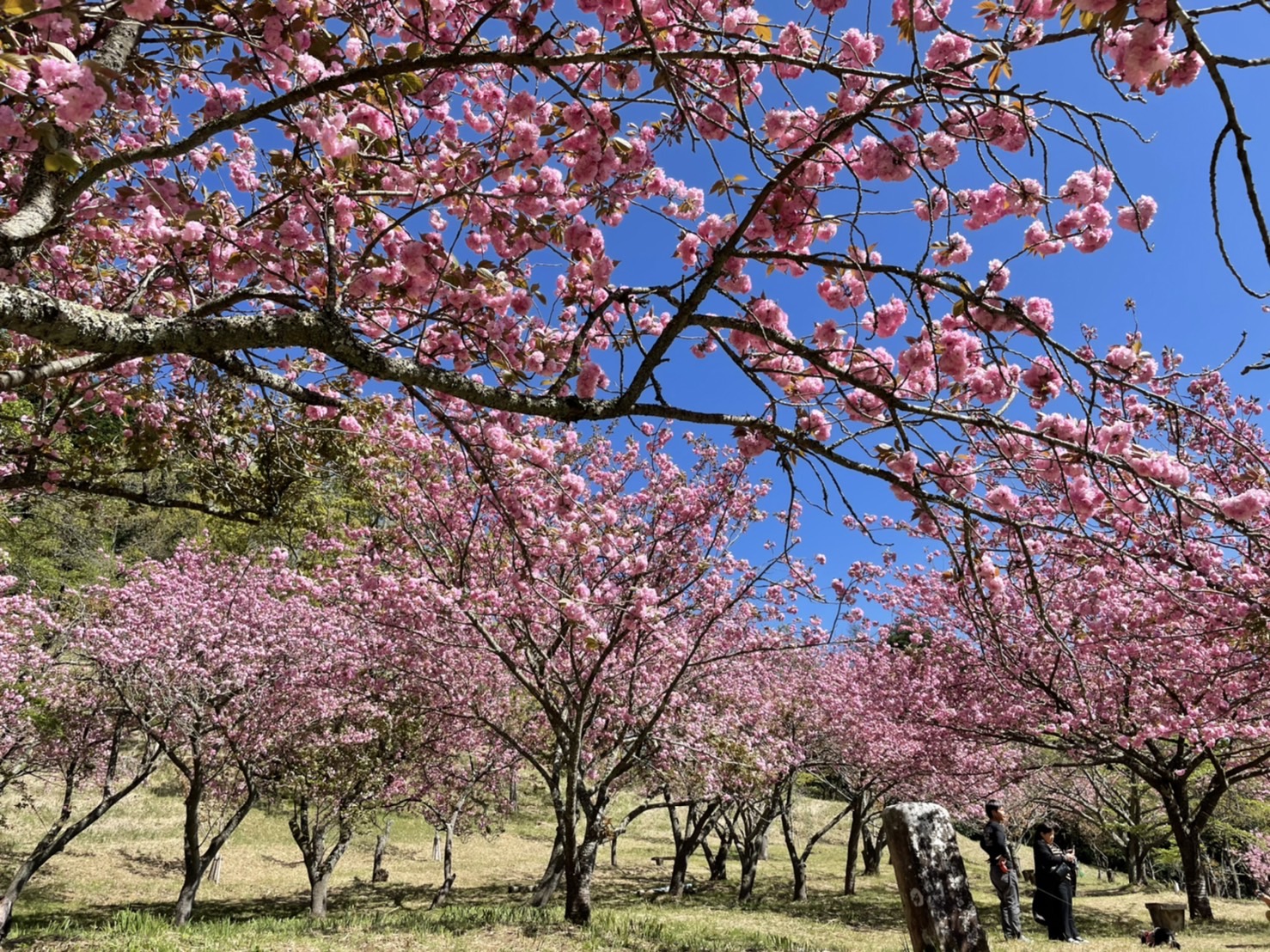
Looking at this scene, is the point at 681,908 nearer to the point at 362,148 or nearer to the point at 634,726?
the point at 634,726

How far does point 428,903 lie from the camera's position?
12.8 m

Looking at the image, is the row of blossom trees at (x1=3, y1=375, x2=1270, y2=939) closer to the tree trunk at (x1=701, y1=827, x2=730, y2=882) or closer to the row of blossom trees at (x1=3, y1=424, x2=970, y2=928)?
the row of blossom trees at (x1=3, y1=424, x2=970, y2=928)

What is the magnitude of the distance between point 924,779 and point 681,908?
635 cm

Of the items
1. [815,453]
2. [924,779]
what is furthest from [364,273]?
[924,779]

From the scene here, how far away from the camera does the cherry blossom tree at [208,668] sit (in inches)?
377

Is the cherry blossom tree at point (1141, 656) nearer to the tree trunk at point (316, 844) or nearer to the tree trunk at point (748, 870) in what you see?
the tree trunk at point (748, 870)

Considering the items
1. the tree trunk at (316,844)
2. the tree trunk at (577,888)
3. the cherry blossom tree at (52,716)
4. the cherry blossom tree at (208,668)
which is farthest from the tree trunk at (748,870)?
the cherry blossom tree at (52,716)

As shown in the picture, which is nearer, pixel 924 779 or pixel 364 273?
pixel 364 273

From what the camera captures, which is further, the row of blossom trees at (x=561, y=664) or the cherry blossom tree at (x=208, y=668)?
the cherry blossom tree at (x=208, y=668)

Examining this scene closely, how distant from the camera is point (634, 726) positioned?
34.3 feet

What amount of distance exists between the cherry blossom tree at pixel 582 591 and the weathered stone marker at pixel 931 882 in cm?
212

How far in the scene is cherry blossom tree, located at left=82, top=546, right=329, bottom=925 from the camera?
31.4ft

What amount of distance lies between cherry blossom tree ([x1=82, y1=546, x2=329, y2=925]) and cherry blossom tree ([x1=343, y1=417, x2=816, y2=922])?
2147 mm

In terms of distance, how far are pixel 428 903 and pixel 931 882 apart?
9901mm
